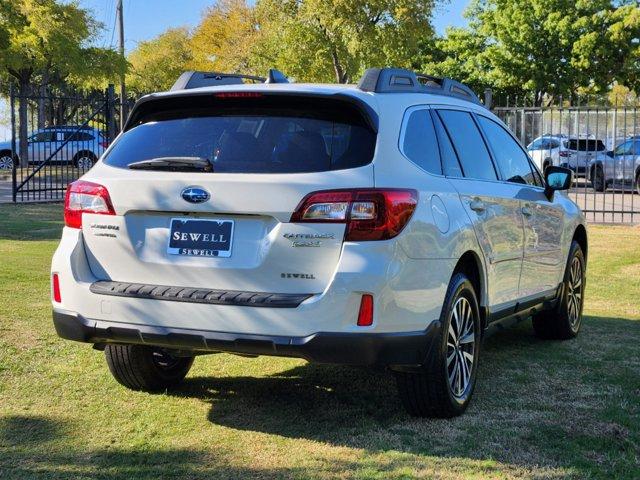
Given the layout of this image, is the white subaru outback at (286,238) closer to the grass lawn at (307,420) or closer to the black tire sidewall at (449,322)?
the black tire sidewall at (449,322)

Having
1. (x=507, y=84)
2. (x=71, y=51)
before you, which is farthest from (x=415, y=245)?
(x=507, y=84)

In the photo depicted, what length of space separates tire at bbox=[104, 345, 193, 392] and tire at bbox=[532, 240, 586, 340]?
3.11 m

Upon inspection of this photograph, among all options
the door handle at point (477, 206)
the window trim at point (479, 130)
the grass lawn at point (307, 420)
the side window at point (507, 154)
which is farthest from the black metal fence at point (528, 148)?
the door handle at point (477, 206)

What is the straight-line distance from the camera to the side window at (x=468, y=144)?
17.5ft

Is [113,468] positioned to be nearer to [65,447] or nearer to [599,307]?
[65,447]

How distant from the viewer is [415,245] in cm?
427

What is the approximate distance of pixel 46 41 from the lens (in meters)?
34.1

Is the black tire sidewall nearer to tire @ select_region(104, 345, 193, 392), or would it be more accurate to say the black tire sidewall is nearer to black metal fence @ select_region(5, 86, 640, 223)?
tire @ select_region(104, 345, 193, 392)

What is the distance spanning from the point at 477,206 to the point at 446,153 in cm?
36

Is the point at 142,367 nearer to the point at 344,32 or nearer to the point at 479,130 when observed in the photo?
the point at 479,130

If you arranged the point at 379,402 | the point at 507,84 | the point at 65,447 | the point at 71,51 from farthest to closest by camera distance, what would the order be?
the point at 507,84 → the point at 71,51 → the point at 379,402 → the point at 65,447

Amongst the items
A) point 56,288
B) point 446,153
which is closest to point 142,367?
point 56,288

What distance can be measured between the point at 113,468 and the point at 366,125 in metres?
2.05

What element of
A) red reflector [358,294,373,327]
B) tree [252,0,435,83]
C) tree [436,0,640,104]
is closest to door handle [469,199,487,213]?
red reflector [358,294,373,327]
